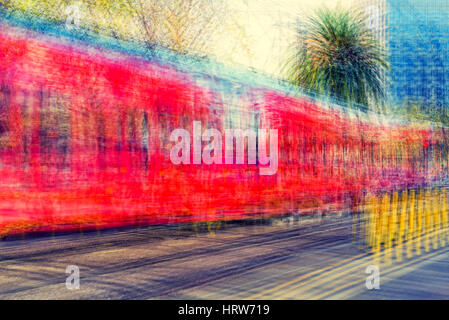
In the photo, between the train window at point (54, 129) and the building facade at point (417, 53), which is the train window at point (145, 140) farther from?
the building facade at point (417, 53)

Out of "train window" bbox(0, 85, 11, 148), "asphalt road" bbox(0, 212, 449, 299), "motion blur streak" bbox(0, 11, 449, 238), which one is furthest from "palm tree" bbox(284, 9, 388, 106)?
"train window" bbox(0, 85, 11, 148)

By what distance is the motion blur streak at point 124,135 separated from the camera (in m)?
8.01

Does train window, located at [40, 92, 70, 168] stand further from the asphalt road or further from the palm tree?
the palm tree

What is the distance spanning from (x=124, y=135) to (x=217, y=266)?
355cm

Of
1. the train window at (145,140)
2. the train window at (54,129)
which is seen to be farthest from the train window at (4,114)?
the train window at (145,140)

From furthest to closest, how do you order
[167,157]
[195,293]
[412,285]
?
[167,157], [412,285], [195,293]

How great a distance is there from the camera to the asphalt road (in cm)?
545

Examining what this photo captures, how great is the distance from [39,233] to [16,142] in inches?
77.0

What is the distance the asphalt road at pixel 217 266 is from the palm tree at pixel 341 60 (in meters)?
12.3

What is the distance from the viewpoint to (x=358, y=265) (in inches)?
275

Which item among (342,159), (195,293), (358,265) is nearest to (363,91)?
(342,159)

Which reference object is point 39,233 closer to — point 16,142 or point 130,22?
point 16,142

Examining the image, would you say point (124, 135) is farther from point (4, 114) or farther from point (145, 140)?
point (4, 114)

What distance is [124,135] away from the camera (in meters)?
9.24
